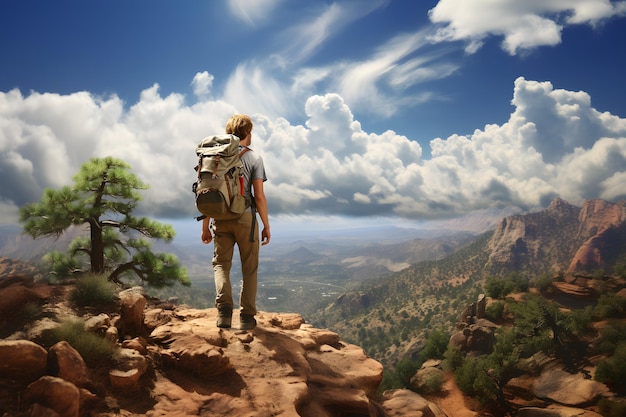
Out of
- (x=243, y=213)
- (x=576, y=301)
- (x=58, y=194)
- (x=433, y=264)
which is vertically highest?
(x=58, y=194)

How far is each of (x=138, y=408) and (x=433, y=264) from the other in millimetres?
152415

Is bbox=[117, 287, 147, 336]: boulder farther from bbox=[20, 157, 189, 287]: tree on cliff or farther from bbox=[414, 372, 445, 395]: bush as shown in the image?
bbox=[414, 372, 445, 395]: bush

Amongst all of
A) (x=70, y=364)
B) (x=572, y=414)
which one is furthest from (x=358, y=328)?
(x=70, y=364)

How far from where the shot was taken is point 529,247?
161 m

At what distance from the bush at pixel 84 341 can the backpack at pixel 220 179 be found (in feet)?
8.44

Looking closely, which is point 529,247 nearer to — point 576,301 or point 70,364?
point 576,301

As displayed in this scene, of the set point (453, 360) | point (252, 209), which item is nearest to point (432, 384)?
point (453, 360)

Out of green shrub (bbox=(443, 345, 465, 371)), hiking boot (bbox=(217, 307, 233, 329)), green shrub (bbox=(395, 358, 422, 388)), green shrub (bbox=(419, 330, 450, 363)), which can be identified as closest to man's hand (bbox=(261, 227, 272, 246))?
hiking boot (bbox=(217, 307, 233, 329))

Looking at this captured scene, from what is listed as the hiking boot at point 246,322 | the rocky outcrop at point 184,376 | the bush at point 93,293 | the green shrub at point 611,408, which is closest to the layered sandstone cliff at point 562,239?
the green shrub at point 611,408

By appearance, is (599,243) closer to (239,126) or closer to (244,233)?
(244,233)

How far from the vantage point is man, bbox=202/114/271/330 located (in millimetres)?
6480

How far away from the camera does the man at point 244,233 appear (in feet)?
21.3

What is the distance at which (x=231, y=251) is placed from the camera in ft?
22.1

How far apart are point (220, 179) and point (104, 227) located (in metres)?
11.1
